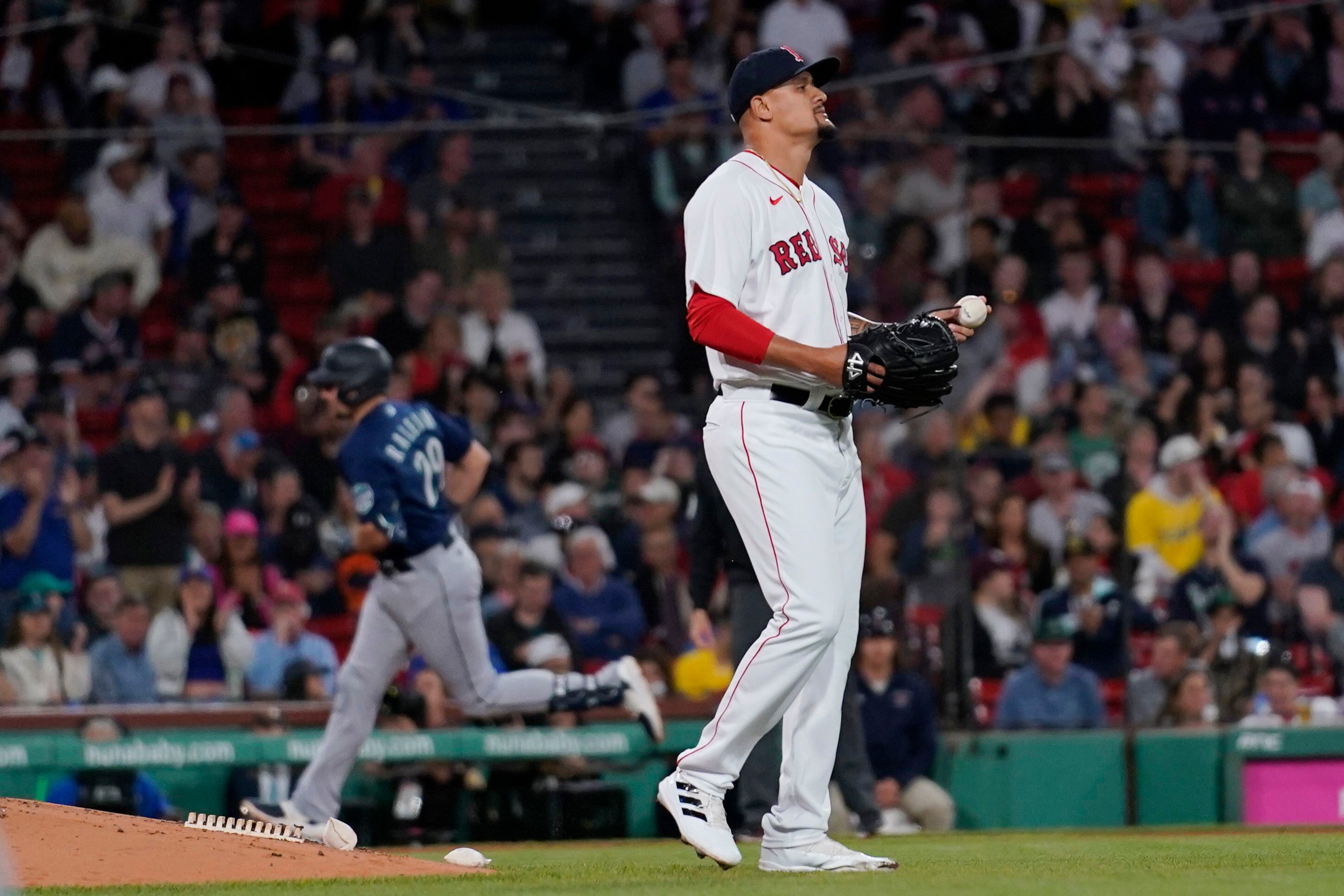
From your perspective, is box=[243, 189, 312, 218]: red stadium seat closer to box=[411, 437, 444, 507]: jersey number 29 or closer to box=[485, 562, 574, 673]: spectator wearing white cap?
box=[485, 562, 574, 673]: spectator wearing white cap

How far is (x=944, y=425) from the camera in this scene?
396 inches

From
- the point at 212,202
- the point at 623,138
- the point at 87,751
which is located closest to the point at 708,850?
the point at 87,751

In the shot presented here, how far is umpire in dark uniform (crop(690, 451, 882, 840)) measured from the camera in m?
6.87

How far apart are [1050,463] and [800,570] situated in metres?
5.59

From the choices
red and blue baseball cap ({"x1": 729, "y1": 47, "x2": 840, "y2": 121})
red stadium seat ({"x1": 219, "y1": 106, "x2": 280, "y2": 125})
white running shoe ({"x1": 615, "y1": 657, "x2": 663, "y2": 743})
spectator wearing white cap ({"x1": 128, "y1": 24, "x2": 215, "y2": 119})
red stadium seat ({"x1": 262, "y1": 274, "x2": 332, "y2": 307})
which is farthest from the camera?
spectator wearing white cap ({"x1": 128, "y1": 24, "x2": 215, "y2": 119})

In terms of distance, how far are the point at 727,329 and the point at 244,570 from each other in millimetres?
5597

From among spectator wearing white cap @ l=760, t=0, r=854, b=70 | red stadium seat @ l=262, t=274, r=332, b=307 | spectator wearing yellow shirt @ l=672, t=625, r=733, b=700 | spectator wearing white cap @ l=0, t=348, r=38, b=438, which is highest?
spectator wearing white cap @ l=760, t=0, r=854, b=70

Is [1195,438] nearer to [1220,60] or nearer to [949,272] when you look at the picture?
[949,272]

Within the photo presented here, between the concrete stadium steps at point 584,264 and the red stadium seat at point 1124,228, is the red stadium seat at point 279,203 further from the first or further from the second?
the red stadium seat at point 1124,228

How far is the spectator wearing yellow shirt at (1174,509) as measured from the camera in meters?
10.6

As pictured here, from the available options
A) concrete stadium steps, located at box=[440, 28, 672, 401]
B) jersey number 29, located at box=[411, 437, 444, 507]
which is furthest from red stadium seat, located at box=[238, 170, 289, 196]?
jersey number 29, located at box=[411, 437, 444, 507]

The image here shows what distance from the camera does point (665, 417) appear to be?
11.0 meters

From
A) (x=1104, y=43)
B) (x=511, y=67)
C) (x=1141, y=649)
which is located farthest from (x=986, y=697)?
(x=511, y=67)

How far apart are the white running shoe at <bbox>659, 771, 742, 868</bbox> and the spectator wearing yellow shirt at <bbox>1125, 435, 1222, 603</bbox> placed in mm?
6024
